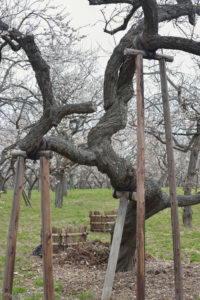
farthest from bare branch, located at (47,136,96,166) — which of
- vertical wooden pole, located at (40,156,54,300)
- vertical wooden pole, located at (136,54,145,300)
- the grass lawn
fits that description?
the grass lawn

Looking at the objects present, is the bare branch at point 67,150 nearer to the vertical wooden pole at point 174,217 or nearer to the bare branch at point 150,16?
the vertical wooden pole at point 174,217

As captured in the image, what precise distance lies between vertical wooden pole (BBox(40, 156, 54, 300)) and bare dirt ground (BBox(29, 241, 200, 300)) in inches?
63.8

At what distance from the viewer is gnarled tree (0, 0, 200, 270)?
461 centimetres

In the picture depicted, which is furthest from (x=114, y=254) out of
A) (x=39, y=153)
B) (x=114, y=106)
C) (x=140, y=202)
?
(x=114, y=106)

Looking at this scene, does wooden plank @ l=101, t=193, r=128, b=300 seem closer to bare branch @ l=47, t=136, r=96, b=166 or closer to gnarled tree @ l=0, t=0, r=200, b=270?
gnarled tree @ l=0, t=0, r=200, b=270

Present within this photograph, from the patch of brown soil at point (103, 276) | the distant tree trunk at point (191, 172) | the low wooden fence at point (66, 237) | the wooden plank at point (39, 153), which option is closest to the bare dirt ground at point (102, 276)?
the patch of brown soil at point (103, 276)

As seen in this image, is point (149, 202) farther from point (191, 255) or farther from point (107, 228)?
point (107, 228)

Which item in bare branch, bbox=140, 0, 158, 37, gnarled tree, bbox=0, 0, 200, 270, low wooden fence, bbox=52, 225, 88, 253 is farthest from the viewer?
low wooden fence, bbox=52, 225, 88, 253

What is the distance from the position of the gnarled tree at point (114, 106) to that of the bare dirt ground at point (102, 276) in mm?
903

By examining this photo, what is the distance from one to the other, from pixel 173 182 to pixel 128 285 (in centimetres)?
261

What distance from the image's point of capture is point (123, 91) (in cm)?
588

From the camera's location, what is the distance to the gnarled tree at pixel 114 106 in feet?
15.1

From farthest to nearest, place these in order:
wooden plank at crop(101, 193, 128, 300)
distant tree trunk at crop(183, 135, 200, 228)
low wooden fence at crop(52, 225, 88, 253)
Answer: distant tree trunk at crop(183, 135, 200, 228)
low wooden fence at crop(52, 225, 88, 253)
wooden plank at crop(101, 193, 128, 300)

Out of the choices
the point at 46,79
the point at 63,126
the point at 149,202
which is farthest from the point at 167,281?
the point at 63,126
